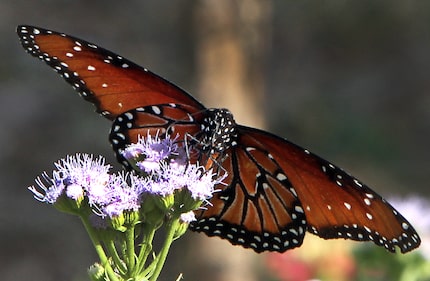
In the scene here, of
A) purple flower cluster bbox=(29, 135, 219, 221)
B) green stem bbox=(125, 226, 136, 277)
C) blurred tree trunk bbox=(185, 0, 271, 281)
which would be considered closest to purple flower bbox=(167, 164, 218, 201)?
purple flower cluster bbox=(29, 135, 219, 221)

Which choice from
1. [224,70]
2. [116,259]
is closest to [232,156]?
[116,259]

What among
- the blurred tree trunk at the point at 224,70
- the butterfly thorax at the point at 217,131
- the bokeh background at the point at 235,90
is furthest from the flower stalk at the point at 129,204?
the blurred tree trunk at the point at 224,70

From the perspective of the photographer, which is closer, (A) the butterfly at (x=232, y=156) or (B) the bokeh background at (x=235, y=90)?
(A) the butterfly at (x=232, y=156)

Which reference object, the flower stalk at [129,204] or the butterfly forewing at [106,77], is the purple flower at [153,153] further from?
the butterfly forewing at [106,77]

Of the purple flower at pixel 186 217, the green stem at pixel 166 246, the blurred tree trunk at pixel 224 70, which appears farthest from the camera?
the blurred tree trunk at pixel 224 70

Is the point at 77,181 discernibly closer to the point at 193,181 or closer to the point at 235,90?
the point at 193,181
